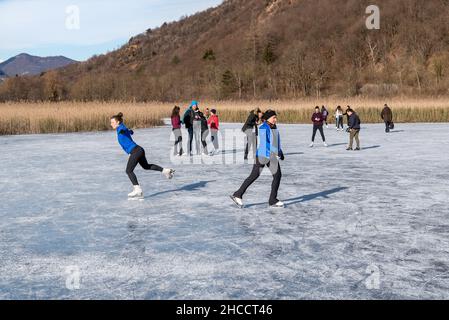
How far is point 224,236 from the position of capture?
5.52 m

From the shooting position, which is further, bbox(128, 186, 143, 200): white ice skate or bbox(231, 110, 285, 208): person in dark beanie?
bbox(128, 186, 143, 200): white ice skate

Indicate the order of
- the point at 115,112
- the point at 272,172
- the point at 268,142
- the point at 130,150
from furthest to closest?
1. the point at 115,112
2. the point at 130,150
3. the point at 272,172
4. the point at 268,142

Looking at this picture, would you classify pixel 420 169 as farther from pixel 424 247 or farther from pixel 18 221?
pixel 18 221

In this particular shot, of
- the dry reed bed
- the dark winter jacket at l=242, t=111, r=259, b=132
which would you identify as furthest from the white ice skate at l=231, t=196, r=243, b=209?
the dry reed bed

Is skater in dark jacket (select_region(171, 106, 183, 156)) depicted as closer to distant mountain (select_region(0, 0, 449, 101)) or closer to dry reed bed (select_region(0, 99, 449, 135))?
dry reed bed (select_region(0, 99, 449, 135))

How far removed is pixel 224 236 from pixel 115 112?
21164 mm

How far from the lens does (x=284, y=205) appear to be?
7137 millimetres

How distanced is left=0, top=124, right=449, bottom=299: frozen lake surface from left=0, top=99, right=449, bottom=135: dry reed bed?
13807mm

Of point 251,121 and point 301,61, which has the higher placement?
point 301,61

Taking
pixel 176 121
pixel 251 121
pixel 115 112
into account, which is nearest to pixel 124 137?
pixel 251 121

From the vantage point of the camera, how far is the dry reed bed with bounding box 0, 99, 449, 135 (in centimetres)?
2342

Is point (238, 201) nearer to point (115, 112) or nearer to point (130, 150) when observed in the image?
point (130, 150)

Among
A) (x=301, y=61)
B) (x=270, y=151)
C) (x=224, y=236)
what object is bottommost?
(x=224, y=236)

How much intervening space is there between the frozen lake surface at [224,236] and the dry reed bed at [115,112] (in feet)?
45.3
